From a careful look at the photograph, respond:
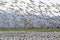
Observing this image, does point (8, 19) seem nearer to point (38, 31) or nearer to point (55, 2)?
point (38, 31)

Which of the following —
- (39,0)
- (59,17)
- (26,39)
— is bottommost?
(26,39)

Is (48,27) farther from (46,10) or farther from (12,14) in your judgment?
(12,14)

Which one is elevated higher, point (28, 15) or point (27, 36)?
point (28, 15)

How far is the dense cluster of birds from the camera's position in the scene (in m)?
1.43

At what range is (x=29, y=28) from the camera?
1455 millimetres

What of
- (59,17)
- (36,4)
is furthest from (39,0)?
(59,17)

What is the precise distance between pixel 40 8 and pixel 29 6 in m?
0.08

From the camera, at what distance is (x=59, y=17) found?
1.45m

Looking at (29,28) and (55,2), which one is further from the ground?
(55,2)

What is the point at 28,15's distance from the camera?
1447mm

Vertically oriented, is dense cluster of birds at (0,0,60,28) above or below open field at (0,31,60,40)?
above

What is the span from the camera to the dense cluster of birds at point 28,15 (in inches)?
56.4

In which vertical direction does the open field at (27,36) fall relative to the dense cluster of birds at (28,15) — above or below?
below

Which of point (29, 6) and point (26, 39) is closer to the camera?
point (26, 39)
